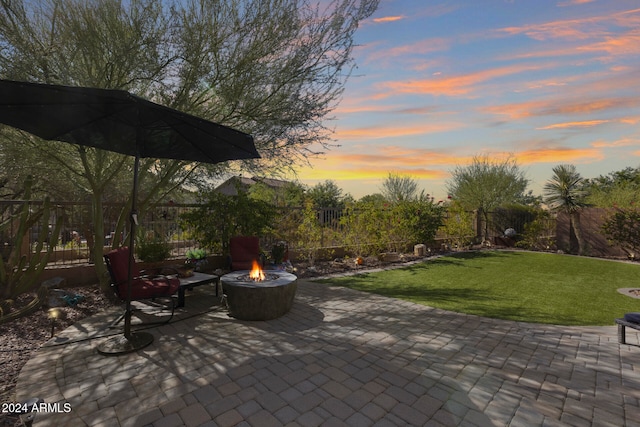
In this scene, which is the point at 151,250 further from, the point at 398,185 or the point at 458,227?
the point at 398,185

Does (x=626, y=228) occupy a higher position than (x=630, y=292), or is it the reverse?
(x=626, y=228)

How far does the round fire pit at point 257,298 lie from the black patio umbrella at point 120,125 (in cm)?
126

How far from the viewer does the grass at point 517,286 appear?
18.5 feet

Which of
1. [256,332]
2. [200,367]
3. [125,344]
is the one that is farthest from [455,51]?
[125,344]

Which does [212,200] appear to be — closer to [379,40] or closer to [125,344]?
[125,344]

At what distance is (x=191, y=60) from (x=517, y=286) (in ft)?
28.8

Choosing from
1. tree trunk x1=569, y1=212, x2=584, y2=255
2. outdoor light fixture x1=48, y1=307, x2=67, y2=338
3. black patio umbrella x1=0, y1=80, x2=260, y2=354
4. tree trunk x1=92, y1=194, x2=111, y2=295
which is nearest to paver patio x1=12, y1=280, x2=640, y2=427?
outdoor light fixture x1=48, y1=307, x2=67, y2=338

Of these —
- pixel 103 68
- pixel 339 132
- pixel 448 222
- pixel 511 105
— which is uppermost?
pixel 511 105

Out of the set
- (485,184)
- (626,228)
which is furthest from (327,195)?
(626,228)

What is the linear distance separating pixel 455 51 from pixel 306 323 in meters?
6.38

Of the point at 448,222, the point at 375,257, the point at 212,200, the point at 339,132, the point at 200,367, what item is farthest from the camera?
the point at 448,222

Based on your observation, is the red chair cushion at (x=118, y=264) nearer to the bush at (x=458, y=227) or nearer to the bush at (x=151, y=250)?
the bush at (x=151, y=250)

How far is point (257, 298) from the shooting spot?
15.9ft

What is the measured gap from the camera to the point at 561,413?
2.67 m
